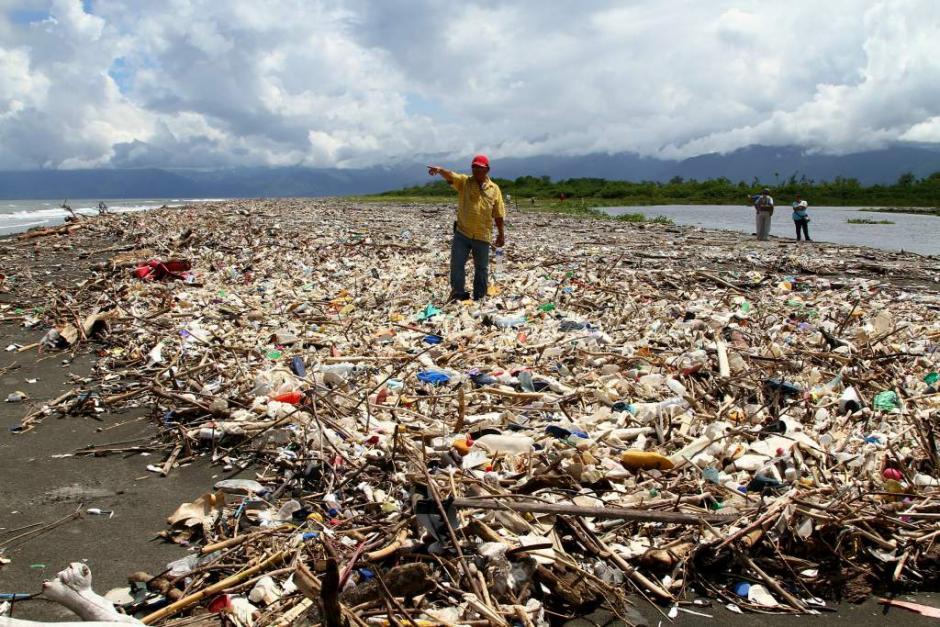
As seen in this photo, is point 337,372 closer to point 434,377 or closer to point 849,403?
point 434,377

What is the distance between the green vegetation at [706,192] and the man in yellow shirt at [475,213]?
33.5m

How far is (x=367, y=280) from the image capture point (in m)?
8.29

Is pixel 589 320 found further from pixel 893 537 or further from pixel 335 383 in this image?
pixel 893 537

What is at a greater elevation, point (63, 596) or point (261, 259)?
point (261, 259)

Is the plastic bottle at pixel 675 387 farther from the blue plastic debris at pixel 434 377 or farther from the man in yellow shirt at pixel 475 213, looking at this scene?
the man in yellow shirt at pixel 475 213

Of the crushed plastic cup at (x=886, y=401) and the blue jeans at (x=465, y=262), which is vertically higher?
the blue jeans at (x=465, y=262)

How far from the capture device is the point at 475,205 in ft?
21.4

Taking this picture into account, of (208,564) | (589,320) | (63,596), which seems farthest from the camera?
(589,320)

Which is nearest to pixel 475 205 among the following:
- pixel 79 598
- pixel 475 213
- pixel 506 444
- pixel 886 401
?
pixel 475 213

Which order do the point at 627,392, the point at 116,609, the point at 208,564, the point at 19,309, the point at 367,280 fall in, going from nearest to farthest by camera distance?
1. the point at 116,609
2. the point at 208,564
3. the point at 627,392
4. the point at 19,309
5. the point at 367,280

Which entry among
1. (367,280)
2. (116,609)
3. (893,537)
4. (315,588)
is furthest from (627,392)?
(367,280)

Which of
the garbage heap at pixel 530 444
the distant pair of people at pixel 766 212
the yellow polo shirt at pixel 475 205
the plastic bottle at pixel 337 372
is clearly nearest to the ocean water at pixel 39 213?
the yellow polo shirt at pixel 475 205

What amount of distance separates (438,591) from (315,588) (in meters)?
0.43

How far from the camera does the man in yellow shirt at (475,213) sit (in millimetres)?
6492
